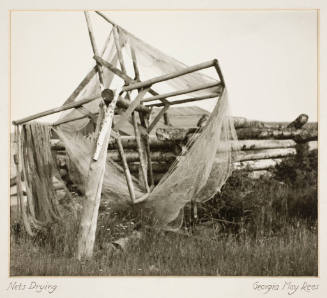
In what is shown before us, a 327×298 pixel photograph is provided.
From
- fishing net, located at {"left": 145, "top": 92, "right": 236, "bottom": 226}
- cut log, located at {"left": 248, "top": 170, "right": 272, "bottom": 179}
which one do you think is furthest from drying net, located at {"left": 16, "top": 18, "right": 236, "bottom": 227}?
cut log, located at {"left": 248, "top": 170, "right": 272, "bottom": 179}

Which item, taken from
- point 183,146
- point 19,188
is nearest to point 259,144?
point 183,146

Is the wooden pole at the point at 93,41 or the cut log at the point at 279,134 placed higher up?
the wooden pole at the point at 93,41

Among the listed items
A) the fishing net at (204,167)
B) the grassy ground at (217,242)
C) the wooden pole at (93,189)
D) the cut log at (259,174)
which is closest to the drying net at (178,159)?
the fishing net at (204,167)

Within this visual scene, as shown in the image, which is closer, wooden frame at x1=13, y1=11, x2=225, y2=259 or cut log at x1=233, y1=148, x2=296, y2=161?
wooden frame at x1=13, y1=11, x2=225, y2=259

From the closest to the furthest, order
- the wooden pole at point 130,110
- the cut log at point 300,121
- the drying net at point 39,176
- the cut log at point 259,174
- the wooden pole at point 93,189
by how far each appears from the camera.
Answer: the wooden pole at point 93,189 → the wooden pole at point 130,110 → the cut log at point 300,121 → the drying net at point 39,176 → the cut log at point 259,174

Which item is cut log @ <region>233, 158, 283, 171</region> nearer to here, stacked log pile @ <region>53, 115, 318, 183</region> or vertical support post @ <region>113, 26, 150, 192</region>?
stacked log pile @ <region>53, 115, 318, 183</region>

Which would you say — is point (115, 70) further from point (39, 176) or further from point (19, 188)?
point (19, 188)

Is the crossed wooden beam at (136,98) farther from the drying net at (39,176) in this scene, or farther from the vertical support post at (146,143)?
the drying net at (39,176)
